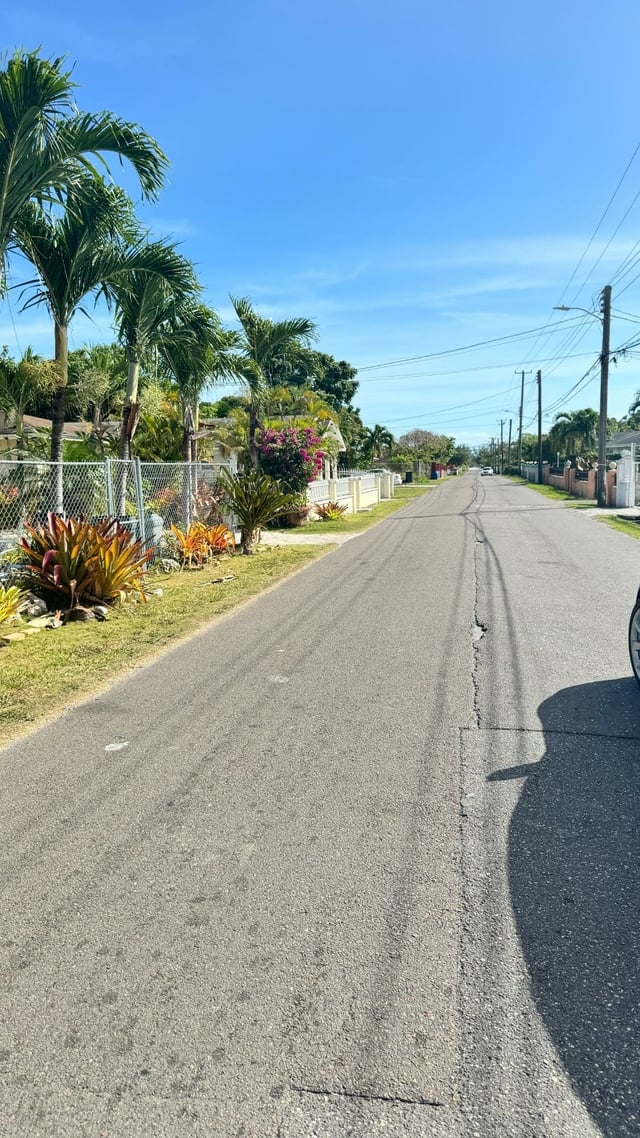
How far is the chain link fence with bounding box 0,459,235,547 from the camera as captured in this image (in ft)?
33.4

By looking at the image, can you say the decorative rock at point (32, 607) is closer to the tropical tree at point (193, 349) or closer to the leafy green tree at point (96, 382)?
the tropical tree at point (193, 349)

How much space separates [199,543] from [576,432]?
204ft

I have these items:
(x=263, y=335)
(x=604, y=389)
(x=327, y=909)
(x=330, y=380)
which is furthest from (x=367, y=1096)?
(x=330, y=380)

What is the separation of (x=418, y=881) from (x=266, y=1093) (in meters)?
1.14

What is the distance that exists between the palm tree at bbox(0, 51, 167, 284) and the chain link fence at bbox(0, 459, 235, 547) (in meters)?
2.78

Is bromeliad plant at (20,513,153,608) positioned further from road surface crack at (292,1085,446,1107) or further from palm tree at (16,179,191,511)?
road surface crack at (292,1085,446,1107)

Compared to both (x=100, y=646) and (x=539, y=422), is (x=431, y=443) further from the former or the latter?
(x=100, y=646)

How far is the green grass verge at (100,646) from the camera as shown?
18.1 feet

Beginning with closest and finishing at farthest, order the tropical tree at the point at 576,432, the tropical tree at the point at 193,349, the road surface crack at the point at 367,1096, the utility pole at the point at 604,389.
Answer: the road surface crack at the point at 367,1096
the tropical tree at the point at 193,349
the utility pole at the point at 604,389
the tropical tree at the point at 576,432

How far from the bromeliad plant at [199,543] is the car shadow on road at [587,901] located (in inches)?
358

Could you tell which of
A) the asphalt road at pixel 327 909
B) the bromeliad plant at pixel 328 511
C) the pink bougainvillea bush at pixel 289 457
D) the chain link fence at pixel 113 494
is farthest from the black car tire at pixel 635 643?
the bromeliad plant at pixel 328 511

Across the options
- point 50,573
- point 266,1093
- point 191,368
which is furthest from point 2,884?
point 191,368

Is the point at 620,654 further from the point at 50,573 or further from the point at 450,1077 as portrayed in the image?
the point at 50,573

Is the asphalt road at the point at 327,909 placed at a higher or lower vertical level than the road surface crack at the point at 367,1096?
higher
